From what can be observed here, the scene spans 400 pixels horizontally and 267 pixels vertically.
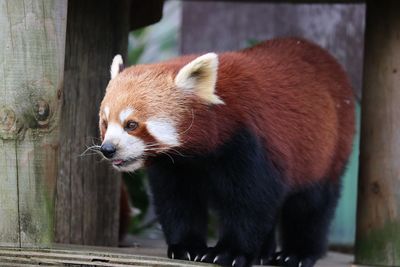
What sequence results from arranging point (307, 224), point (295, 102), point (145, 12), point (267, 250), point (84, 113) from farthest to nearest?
point (145, 12), point (84, 113), point (267, 250), point (307, 224), point (295, 102)

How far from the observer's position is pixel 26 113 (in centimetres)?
338

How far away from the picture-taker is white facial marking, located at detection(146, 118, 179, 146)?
11.2 ft

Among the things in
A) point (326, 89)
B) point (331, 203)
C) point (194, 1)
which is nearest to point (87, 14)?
point (326, 89)

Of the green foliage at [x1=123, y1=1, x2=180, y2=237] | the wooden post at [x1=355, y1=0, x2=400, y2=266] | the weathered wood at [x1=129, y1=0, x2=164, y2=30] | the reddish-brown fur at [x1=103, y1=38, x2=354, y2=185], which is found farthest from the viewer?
the green foliage at [x1=123, y1=1, x2=180, y2=237]

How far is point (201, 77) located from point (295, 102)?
26.9 inches

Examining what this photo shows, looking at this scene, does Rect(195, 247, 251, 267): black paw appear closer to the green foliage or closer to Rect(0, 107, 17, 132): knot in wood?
Rect(0, 107, 17, 132): knot in wood

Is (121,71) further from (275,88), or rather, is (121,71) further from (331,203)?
(331,203)

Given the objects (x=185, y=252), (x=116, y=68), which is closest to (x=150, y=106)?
(x=116, y=68)

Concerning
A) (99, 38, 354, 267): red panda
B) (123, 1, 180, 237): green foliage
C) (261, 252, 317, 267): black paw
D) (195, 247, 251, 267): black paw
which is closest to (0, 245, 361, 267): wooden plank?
(195, 247, 251, 267): black paw

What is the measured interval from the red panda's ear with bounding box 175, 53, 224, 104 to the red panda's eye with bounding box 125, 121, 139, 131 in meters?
0.26

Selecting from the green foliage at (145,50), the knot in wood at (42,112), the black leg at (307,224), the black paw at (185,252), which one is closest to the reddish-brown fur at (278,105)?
the black leg at (307,224)

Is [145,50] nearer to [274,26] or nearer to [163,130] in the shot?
[274,26]

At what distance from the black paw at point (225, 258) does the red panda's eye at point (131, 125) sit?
0.69 metres

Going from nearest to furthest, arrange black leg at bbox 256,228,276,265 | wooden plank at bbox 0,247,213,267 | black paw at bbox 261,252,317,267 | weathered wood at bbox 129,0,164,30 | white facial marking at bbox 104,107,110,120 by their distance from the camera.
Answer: wooden plank at bbox 0,247,213,267
white facial marking at bbox 104,107,110,120
black paw at bbox 261,252,317,267
black leg at bbox 256,228,276,265
weathered wood at bbox 129,0,164,30
